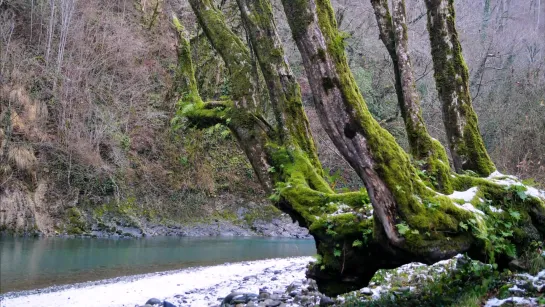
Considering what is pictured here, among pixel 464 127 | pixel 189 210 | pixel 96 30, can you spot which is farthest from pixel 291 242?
pixel 464 127

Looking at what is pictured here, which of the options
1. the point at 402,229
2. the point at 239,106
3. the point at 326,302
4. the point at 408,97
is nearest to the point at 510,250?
the point at 402,229

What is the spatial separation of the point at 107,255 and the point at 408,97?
11.6 metres

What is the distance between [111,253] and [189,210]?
8002mm

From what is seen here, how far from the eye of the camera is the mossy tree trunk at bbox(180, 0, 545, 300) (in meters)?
3.93

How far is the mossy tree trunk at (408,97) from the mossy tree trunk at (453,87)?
0.42 m

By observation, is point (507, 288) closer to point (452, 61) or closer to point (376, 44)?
point (452, 61)

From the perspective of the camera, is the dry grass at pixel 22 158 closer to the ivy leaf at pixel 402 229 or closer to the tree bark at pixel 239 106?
the tree bark at pixel 239 106

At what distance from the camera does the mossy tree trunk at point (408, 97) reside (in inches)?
210

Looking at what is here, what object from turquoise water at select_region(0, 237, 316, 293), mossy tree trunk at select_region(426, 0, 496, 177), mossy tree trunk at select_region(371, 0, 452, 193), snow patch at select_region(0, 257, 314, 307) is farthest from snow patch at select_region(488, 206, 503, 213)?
turquoise water at select_region(0, 237, 316, 293)

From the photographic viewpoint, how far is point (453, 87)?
6.04m

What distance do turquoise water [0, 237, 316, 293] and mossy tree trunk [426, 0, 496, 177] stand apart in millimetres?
9007

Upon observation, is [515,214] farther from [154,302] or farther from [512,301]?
[154,302]

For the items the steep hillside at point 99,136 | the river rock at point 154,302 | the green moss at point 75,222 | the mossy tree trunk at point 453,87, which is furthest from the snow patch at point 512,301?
the green moss at point 75,222

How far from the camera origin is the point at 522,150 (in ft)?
63.6
